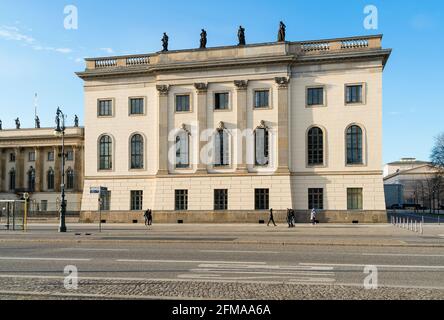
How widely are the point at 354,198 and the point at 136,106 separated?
24921mm

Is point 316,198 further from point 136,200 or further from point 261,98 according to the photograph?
point 136,200

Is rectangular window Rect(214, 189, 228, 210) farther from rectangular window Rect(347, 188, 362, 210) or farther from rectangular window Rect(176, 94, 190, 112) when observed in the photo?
rectangular window Rect(347, 188, 362, 210)

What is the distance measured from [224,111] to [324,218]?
48.3 feet

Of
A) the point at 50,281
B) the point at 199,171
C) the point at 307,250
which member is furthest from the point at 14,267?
the point at 199,171

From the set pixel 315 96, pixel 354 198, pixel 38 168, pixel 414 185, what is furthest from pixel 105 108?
pixel 414 185

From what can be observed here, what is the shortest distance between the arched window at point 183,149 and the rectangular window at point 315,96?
13034 millimetres

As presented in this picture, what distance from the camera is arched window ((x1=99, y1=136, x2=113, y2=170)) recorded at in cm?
4962

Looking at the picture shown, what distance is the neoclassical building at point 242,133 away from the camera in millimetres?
43156

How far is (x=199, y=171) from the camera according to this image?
46.1m

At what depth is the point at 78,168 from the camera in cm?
8350

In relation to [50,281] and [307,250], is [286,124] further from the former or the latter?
[50,281]

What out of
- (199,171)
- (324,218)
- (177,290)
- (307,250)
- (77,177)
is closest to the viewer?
(177,290)

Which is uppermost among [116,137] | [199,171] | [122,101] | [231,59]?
[231,59]

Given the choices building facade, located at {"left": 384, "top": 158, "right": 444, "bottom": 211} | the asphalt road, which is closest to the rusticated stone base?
the asphalt road
